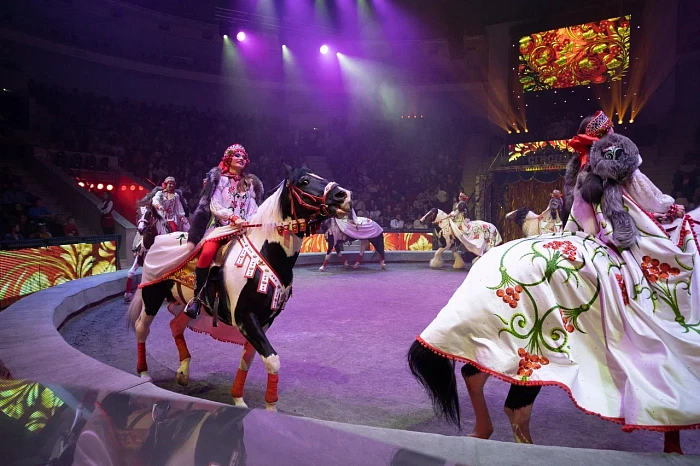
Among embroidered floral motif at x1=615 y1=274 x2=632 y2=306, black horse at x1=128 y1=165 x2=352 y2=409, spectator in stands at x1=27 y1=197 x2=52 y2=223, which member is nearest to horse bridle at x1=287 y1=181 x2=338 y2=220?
black horse at x1=128 y1=165 x2=352 y2=409

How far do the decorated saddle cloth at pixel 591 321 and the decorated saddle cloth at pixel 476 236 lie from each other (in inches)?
380

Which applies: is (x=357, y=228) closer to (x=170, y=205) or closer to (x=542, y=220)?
(x=542, y=220)

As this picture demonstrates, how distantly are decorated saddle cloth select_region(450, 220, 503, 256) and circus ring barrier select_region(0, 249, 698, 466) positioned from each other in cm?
918

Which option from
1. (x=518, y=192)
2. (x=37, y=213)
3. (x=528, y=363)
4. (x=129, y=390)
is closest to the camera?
(x=528, y=363)

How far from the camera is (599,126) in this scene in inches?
125

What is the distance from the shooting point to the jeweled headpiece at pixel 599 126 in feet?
10.4

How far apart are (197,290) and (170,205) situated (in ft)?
14.2

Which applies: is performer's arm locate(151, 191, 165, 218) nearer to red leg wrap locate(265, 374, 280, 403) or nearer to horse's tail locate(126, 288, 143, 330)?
horse's tail locate(126, 288, 143, 330)

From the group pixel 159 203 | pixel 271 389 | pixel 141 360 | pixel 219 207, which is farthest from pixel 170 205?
pixel 271 389

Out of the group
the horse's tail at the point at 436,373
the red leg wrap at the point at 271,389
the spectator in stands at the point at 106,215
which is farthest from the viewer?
the spectator in stands at the point at 106,215

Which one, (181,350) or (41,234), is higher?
(41,234)

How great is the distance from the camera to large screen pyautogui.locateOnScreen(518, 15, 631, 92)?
62.7 ft

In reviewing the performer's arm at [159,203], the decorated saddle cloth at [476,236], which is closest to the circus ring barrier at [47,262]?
the performer's arm at [159,203]

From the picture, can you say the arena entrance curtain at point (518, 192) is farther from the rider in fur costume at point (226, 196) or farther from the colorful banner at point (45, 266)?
the rider in fur costume at point (226, 196)
